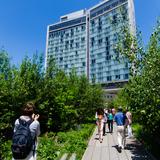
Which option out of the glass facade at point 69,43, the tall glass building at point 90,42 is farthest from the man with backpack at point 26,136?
the glass facade at point 69,43

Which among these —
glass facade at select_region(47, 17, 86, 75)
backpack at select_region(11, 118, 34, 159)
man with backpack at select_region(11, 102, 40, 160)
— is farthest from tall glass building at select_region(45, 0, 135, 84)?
backpack at select_region(11, 118, 34, 159)

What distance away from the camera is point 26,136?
550cm

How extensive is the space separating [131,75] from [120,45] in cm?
137

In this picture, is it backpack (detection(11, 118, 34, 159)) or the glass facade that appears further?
the glass facade

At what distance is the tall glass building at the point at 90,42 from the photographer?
96.4 metres

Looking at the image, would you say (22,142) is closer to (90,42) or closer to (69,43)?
(90,42)

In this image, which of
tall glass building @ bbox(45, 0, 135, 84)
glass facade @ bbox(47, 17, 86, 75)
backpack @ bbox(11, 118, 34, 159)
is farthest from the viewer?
glass facade @ bbox(47, 17, 86, 75)

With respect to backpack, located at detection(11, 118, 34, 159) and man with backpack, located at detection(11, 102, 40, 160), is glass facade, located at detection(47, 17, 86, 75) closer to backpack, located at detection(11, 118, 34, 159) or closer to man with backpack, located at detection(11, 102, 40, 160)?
man with backpack, located at detection(11, 102, 40, 160)

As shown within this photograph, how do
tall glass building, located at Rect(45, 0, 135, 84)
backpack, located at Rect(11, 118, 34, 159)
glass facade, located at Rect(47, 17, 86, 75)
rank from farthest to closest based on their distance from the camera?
glass facade, located at Rect(47, 17, 86, 75) → tall glass building, located at Rect(45, 0, 135, 84) → backpack, located at Rect(11, 118, 34, 159)

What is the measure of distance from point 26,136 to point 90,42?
106 m

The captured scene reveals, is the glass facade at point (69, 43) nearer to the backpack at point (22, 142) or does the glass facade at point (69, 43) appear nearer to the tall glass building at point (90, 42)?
the tall glass building at point (90, 42)

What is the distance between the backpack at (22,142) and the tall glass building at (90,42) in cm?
8290

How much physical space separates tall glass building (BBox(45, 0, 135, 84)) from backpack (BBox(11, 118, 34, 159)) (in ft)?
272

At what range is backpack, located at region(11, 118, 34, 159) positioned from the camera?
17.9 feet
